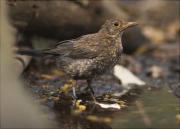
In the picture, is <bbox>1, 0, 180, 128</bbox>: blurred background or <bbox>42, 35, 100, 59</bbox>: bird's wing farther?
<bbox>42, 35, 100, 59</bbox>: bird's wing

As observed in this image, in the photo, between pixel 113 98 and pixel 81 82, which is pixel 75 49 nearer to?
pixel 113 98

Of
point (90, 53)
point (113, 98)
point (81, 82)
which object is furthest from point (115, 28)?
point (81, 82)

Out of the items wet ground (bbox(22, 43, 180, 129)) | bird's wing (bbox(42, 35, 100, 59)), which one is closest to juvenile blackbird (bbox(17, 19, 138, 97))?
bird's wing (bbox(42, 35, 100, 59))

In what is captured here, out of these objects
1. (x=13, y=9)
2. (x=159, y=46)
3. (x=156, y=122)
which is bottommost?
(x=156, y=122)

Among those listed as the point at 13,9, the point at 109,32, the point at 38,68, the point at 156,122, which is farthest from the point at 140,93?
the point at 13,9

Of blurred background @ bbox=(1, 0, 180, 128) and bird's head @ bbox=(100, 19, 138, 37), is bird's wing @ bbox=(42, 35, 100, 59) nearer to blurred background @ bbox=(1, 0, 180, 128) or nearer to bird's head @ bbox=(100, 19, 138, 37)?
bird's head @ bbox=(100, 19, 138, 37)

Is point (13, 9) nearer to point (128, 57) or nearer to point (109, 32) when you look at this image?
point (109, 32)
